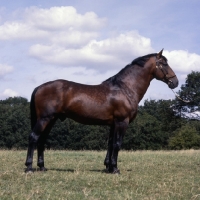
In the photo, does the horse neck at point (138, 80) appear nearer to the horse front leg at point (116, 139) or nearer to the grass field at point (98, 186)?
the horse front leg at point (116, 139)

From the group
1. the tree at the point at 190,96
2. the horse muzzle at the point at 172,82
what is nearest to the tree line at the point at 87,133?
the tree at the point at 190,96

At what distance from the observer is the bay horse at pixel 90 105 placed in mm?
8680

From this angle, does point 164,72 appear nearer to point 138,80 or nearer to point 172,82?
point 172,82

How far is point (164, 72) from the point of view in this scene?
31.6 ft

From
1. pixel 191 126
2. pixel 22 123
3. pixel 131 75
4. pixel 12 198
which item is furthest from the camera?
pixel 22 123

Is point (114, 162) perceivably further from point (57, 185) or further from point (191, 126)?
point (191, 126)

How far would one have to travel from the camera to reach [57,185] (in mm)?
6730

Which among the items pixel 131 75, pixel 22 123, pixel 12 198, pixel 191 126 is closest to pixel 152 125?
pixel 191 126

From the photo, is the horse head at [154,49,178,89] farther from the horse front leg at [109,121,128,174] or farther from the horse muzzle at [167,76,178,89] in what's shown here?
the horse front leg at [109,121,128,174]

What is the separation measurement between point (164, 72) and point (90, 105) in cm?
230

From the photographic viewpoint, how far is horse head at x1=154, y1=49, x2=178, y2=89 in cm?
962

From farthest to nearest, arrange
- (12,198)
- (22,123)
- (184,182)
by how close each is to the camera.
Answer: (22,123)
(184,182)
(12,198)

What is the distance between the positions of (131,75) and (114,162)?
91.2 inches

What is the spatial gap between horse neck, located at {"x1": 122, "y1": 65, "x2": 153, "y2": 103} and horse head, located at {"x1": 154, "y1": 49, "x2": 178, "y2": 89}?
0.70 feet
